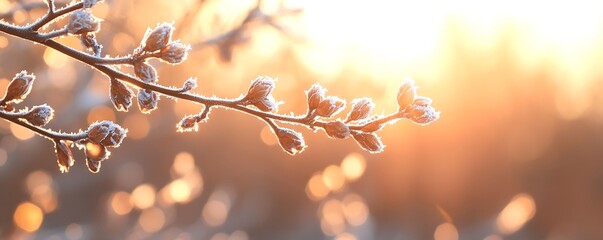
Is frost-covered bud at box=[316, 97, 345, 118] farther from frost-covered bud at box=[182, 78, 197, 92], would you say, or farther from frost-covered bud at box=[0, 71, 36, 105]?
frost-covered bud at box=[0, 71, 36, 105]

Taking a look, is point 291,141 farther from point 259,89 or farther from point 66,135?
point 66,135

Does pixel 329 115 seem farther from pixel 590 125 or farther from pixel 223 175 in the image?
pixel 590 125

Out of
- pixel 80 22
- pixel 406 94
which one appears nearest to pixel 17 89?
pixel 80 22

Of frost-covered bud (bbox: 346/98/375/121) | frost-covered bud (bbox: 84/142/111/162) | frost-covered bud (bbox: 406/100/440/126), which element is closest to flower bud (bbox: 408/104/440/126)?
frost-covered bud (bbox: 406/100/440/126)

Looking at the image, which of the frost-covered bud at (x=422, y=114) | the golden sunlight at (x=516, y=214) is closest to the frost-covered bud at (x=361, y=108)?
the frost-covered bud at (x=422, y=114)

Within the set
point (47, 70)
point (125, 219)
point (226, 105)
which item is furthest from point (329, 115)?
point (125, 219)

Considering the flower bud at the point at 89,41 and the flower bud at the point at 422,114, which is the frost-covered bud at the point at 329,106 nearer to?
the flower bud at the point at 422,114
